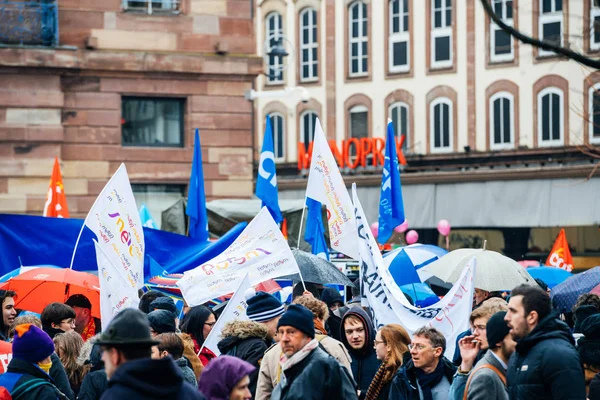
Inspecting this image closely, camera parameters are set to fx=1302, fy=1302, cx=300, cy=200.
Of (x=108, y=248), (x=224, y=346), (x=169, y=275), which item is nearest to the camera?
(x=224, y=346)

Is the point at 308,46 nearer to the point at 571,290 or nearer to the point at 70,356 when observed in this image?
the point at 571,290

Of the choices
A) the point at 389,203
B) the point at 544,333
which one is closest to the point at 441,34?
the point at 389,203

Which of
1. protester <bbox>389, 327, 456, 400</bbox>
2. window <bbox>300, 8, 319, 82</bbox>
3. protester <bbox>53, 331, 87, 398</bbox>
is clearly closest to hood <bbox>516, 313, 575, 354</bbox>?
protester <bbox>389, 327, 456, 400</bbox>

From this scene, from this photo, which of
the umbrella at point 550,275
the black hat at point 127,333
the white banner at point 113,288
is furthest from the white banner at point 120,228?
the umbrella at point 550,275

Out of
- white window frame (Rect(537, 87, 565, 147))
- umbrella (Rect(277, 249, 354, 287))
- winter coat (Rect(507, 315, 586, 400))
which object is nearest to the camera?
winter coat (Rect(507, 315, 586, 400))

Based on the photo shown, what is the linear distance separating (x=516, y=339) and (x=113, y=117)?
1659cm

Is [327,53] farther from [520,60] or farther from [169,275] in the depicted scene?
[169,275]

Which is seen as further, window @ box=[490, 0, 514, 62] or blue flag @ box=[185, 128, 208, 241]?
window @ box=[490, 0, 514, 62]

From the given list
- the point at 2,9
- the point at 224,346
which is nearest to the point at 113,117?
the point at 2,9

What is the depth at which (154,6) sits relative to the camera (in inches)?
921

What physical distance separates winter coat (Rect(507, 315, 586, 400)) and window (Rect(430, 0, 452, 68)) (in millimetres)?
38446

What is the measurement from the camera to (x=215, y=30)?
23578 millimetres

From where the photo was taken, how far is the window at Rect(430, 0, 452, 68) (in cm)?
4506

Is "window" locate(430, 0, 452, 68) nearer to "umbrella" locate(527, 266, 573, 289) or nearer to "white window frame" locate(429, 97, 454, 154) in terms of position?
"white window frame" locate(429, 97, 454, 154)
